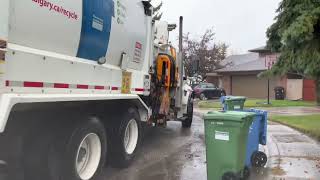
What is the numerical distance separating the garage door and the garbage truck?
109ft

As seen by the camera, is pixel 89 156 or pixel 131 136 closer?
pixel 89 156

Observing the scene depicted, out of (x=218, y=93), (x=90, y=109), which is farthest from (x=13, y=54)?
(x=218, y=93)

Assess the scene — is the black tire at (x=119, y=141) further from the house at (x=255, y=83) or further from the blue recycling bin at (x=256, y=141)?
the house at (x=255, y=83)

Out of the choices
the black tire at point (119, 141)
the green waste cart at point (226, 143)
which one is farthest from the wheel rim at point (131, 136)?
the green waste cart at point (226, 143)

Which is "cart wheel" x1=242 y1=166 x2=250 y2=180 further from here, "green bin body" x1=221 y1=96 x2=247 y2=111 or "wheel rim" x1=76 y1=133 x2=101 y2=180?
"green bin body" x1=221 y1=96 x2=247 y2=111

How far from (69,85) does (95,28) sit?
1038 millimetres

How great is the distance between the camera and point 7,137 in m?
5.39

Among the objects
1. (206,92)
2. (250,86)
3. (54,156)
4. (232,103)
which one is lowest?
(54,156)

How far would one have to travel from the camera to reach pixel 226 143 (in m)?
6.46

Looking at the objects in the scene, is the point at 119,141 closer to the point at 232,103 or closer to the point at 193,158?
the point at 193,158

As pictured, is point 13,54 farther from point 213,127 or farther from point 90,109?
point 213,127

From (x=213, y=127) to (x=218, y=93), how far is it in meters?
33.0

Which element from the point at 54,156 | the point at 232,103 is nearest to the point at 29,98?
the point at 54,156

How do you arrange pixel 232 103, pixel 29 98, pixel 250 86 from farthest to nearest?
pixel 250 86 → pixel 232 103 → pixel 29 98
